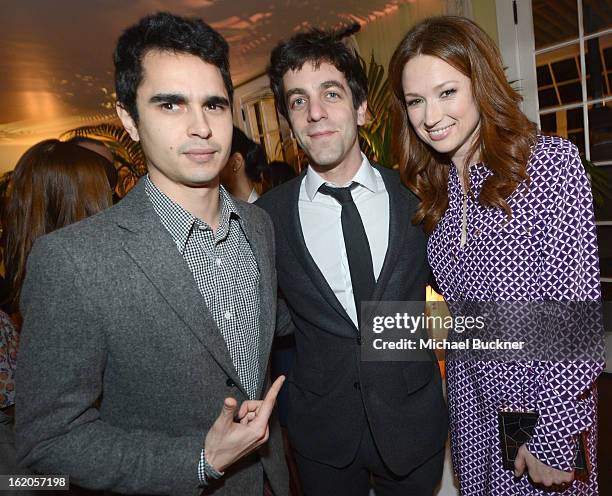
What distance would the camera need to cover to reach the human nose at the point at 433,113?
1.57 meters

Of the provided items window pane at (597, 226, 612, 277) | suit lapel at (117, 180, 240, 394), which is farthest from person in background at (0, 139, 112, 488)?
window pane at (597, 226, 612, 277)

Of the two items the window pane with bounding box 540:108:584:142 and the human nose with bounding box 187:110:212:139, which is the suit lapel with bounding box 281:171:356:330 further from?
the window pane with bounding box 540:108:584:142

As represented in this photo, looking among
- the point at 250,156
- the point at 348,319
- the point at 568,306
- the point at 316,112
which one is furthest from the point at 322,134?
the point at 250,156

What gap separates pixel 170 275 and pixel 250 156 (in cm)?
251

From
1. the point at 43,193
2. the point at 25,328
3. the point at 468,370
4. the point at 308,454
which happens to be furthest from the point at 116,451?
the point at 43,193

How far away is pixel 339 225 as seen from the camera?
1.84 m

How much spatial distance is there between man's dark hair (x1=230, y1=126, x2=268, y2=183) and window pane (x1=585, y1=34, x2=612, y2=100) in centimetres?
302

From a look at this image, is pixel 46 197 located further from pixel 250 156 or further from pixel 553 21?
pixel 553 21

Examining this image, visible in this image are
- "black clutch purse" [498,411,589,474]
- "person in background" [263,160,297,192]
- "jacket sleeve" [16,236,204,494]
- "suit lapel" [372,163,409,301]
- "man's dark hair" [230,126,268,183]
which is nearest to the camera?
"jacket sleeve" [16,236,204,494]

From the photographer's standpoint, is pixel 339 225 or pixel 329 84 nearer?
pixel 339 225

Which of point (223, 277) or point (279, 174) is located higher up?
point (279, 174)

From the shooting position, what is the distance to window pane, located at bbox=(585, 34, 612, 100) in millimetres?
4090

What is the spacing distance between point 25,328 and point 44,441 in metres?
0.26

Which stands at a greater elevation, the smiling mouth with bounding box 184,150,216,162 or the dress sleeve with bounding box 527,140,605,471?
the smiling mouth with bounding box 184,150,216,162
